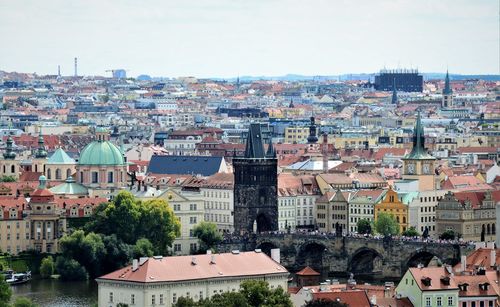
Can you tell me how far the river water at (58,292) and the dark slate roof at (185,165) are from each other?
34.5 metres

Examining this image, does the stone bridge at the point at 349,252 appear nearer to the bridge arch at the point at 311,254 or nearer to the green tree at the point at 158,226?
the bridge arch at the point at 311,254

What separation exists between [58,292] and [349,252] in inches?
745

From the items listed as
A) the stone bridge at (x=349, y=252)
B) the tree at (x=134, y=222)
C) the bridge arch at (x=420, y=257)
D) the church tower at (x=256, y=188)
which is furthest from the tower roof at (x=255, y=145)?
the bridge arch at (x=420, y=257)

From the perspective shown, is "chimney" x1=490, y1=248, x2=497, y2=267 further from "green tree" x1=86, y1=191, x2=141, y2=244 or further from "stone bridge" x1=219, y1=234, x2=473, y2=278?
"green tree" x1=86, y1=191, x2=141, y2=244

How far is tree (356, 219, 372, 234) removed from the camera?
111 meters

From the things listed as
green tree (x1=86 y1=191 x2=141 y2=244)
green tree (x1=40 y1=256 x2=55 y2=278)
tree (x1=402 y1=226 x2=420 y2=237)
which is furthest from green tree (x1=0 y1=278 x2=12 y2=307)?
tree (x1=402 y1=226 x2=420 y2=237)

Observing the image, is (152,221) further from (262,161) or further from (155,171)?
(155,171)

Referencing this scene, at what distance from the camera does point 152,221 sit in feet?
336

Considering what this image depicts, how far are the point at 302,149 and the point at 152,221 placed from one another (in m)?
61.7

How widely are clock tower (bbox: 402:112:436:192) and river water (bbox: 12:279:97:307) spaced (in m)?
27.5

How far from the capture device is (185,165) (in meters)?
132

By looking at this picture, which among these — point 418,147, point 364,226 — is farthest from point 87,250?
point 418,147

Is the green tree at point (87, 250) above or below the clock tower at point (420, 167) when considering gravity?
below

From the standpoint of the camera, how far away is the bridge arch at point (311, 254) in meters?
106
